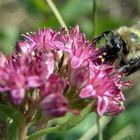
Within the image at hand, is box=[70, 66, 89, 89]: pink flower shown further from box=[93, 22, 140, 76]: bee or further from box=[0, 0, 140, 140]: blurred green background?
box=[0, 0, 140, 140]: blurred green background

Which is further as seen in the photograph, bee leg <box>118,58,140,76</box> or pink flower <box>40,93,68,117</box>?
bee leg <box>118,58,140,76</box>

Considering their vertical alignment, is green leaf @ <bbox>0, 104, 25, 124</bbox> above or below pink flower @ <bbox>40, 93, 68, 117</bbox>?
above

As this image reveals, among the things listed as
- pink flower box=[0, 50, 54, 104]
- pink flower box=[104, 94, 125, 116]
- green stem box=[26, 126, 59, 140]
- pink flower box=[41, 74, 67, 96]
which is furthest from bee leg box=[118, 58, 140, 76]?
green stem box=[26, 126, 59, 140]

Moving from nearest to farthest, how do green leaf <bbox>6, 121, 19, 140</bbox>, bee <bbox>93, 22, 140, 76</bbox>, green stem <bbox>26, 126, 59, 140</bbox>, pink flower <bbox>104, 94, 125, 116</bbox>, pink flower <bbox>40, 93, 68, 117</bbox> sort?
pink flower <bbox>40, 93, 68, 117</bbox>, green stem <bbox>26, 126, 59, 140</bbox>, green leaf <bbox>6, 121, 19, 140</bbox>, pink flower <bbox>104, 94, 125, 116</bbox>, bee <bbox>93, 22, 140, 76</bbox>

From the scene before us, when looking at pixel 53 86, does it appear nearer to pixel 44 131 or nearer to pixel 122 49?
pixel 44 131

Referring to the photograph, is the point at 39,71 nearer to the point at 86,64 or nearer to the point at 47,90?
the point at 47,90

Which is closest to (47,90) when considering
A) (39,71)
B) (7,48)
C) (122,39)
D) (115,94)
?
(39,71)
